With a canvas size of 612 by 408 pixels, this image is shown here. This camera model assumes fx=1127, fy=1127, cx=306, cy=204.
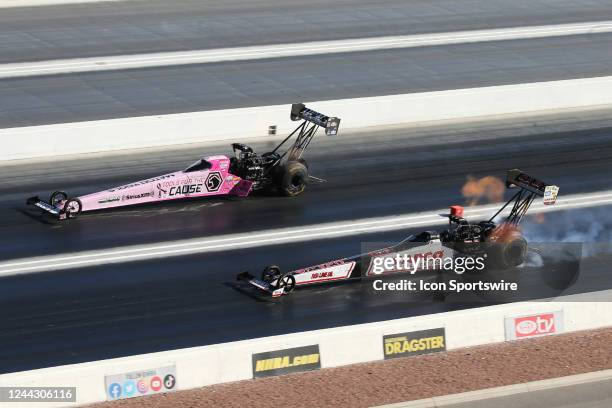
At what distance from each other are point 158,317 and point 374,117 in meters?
14.7

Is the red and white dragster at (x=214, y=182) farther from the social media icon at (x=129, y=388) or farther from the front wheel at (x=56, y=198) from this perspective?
the social media icon at (x=129, y=388)

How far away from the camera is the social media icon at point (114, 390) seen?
59.0 feet

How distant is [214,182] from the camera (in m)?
27.7

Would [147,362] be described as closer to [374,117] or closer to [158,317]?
[158,317]

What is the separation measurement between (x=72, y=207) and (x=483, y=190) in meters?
10.6

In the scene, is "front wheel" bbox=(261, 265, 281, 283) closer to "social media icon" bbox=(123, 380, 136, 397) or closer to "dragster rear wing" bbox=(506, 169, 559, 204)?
"social media icon" bbox=(123, 380, 136, 397)

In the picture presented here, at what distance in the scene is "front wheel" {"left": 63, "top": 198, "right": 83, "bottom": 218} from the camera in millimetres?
26172

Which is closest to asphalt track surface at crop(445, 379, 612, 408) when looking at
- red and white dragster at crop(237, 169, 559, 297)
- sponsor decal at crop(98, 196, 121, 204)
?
red and white dragster at crop(237, 169, 559, 297)

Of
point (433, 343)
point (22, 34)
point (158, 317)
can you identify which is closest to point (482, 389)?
point (433, 343)

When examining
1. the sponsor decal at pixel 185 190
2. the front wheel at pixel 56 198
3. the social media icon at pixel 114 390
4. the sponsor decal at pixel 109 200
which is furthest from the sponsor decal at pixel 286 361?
the front wheel at pixel 56 198

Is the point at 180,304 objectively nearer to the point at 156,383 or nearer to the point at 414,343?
the point at 156,383

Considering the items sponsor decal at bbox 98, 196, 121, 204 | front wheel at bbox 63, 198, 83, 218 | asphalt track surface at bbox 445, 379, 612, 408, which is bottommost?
asphalt track surface at bbox 445, 379, 612, 408

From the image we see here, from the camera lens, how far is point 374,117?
34.6 m

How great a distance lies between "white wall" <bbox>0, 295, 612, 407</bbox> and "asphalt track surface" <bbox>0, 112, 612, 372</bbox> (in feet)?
6.10
